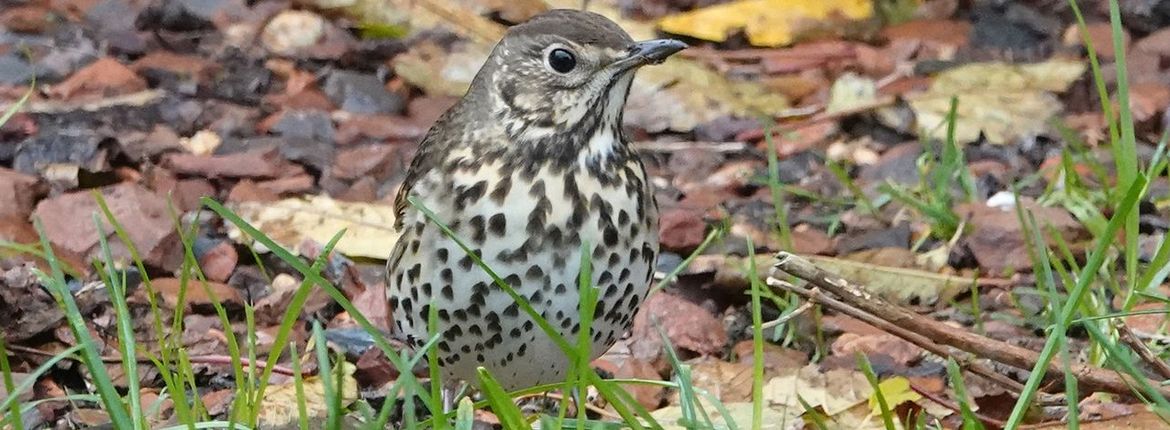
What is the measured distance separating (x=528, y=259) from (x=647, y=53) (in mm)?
458

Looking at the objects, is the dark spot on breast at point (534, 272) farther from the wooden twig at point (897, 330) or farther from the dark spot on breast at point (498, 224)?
the wooden twig at point (897, 330)

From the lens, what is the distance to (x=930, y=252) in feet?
14.8

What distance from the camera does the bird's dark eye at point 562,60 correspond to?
341 centimetres

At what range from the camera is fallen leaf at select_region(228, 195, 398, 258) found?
439cm

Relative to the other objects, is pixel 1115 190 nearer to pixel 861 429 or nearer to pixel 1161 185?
pixel 1161 185

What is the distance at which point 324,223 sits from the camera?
4480 mm

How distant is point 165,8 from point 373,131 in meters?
1.23

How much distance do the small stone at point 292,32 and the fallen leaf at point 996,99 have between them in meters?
1.95

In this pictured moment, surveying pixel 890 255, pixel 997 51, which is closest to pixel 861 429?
pixel 890 255

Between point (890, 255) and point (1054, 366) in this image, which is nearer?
point (1054, 366)

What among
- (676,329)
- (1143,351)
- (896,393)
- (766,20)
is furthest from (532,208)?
(766,20)

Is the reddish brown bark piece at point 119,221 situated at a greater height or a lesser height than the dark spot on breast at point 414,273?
lesser

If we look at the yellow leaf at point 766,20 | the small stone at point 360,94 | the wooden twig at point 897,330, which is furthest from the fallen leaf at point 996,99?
the wooden twig at point 897,330

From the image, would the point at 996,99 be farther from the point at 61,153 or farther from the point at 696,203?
the point at 61,153
